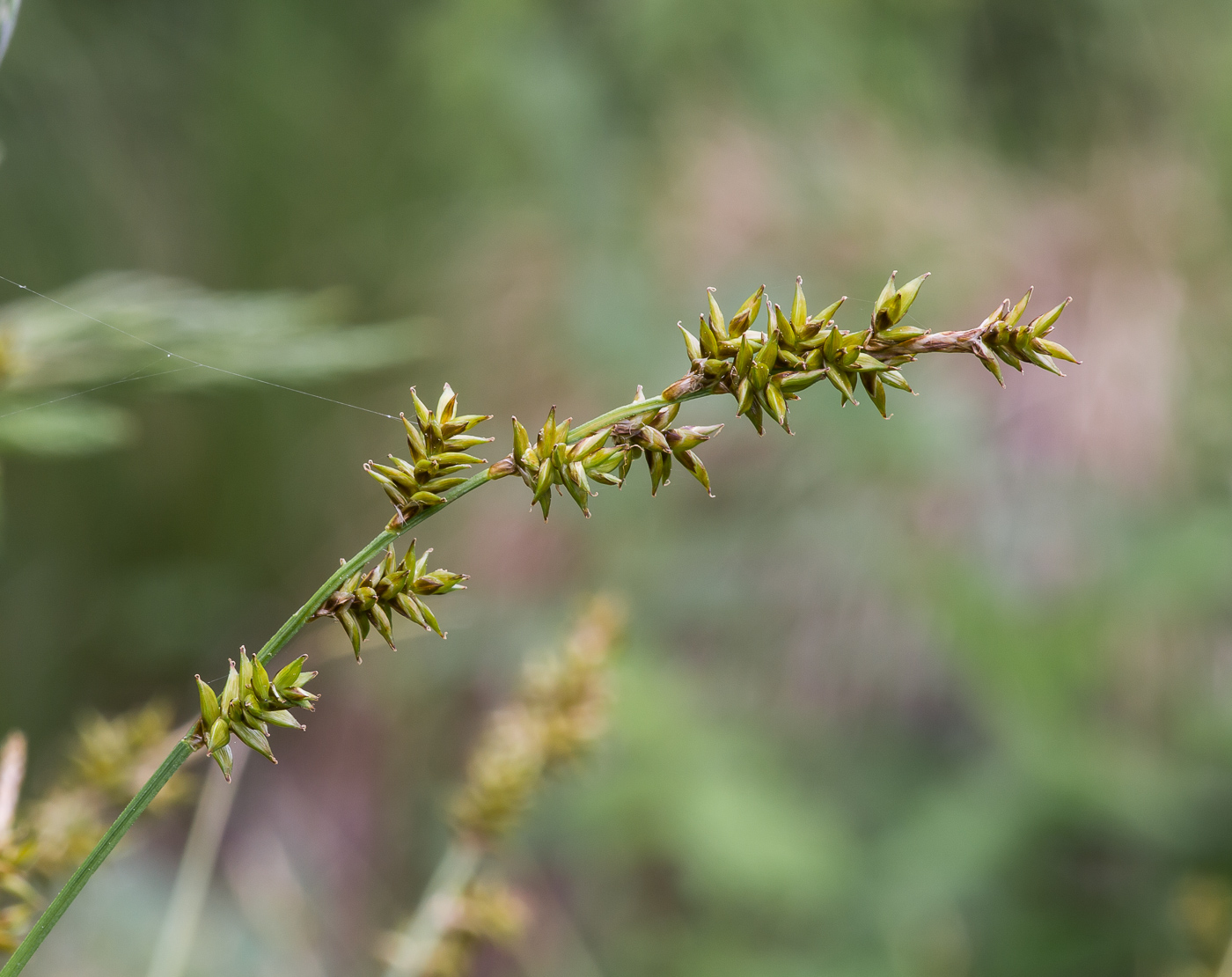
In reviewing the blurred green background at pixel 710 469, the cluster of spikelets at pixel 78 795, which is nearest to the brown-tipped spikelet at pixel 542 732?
the cluster of spikelets at pixel 78 795

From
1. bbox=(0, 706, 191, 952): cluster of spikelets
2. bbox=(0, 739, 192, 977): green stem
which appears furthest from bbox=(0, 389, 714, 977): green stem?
bbox=(0, 706, 191, 952): cluster of spikelets

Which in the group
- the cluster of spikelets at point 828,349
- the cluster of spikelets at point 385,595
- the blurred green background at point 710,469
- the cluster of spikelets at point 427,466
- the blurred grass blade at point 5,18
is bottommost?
the cluster of spikelets at point 385,595

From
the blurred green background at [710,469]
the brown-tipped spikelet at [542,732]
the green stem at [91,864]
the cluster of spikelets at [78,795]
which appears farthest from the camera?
the blurred green background at [710,469]

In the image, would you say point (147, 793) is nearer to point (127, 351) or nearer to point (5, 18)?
point (5, 18)

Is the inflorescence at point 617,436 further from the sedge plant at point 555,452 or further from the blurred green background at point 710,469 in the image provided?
the blurred green background at point 710,469

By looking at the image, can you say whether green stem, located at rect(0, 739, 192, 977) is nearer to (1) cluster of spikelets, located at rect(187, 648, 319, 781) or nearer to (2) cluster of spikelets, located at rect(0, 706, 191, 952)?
(1) cluster of spikelets, located at rect(187, 648, 319, 781)

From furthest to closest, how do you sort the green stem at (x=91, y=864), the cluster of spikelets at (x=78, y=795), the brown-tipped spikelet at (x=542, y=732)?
the brown-tipped spikelet at (x=542, y=732) → the cluster of spikelets at (x=78, y=795) → the green stem at (x=91, y=864)
